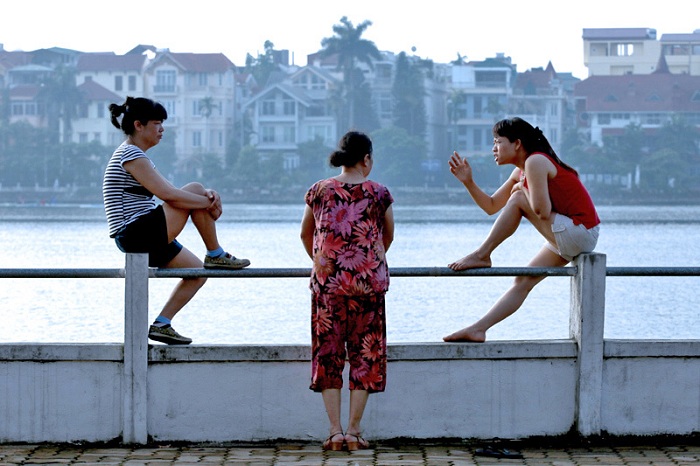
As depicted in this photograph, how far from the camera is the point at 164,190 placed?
5637mm

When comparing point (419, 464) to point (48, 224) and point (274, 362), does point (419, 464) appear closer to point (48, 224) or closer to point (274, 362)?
point (274, 362)

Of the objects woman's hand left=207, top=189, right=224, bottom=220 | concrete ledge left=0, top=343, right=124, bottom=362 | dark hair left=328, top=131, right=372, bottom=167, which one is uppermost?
dark hair left=328, top=131, right=372, bottom=167

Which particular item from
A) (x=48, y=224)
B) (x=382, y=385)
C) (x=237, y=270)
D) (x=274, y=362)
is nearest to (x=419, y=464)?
(x=382, y=385)

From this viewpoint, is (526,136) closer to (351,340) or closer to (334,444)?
(351,340)

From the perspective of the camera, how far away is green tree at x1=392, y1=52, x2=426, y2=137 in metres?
123

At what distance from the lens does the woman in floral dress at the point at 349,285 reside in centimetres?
537

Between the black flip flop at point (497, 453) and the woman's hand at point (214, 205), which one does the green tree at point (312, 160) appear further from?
the black flip flop at point (497, 453)

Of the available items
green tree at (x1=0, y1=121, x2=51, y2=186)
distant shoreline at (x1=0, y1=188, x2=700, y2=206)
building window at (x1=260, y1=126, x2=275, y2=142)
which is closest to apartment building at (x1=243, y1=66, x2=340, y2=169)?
building window at (x1=260, y1=126, x2=275, y2=142)

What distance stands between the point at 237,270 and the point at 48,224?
86.1 meters

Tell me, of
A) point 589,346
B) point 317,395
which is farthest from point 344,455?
point 589,346

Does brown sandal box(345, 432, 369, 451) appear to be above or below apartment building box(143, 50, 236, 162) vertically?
below

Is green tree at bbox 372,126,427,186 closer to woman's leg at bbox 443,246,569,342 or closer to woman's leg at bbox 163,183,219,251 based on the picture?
woman's leg at bbox 443,246,569,342

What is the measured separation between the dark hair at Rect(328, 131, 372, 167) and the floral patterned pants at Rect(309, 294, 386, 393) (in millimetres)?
529

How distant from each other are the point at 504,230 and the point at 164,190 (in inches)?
56.2
